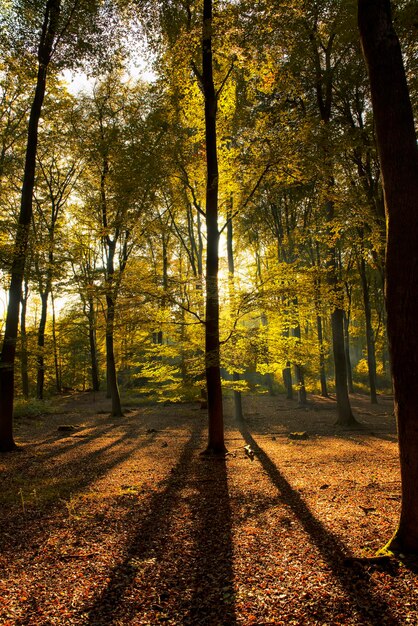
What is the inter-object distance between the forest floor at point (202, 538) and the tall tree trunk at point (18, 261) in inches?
43.1

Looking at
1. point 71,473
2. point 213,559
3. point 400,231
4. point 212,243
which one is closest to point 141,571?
point 213,559

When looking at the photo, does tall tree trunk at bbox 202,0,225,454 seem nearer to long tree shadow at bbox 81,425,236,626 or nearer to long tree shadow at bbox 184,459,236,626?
long tree shadow at bbox 184,459,236,626

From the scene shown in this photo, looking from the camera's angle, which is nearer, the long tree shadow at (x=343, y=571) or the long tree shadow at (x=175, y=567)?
the long tree shadow at (x=343, y=571)

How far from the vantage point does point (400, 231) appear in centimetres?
378

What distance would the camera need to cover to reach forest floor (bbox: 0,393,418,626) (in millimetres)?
3131

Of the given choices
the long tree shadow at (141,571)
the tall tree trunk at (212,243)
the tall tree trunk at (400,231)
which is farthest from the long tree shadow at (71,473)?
the tall tree trunk at (400,231)

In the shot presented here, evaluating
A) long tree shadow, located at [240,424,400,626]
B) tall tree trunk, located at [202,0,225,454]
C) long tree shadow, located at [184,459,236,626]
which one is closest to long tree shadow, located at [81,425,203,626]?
long tree shadow, located at [184,459,236,626]

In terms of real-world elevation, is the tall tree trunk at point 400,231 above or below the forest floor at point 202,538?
above

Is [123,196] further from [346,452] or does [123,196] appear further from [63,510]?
[346,452]

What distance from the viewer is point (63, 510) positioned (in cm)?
565

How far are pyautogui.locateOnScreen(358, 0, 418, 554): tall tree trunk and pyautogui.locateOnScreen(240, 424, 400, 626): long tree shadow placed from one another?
2.07 ft

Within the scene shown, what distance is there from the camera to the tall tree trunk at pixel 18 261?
9.41 meters

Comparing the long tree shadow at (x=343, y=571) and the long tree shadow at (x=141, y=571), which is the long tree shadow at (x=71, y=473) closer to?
the long tree shadow at (x=141, y=571)

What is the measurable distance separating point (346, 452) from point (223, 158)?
8.49 meters
